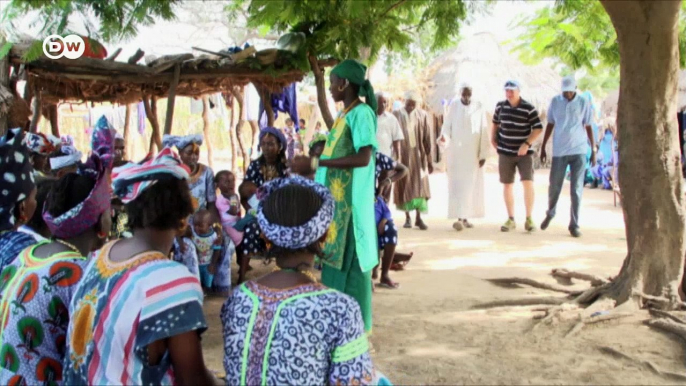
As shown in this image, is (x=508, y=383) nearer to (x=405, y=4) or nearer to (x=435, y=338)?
(x=435, y=338)

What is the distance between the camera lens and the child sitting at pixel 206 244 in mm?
6117

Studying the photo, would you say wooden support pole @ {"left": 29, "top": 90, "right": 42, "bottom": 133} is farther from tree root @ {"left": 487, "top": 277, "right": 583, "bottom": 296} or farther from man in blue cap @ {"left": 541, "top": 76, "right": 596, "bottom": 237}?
man in blue cap @ {"left": 541, "top": 76, "right": 596, "bottom": 237}

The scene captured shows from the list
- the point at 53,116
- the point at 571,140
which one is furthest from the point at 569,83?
the point at 53,116

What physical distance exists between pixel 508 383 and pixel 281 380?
7.80 feet

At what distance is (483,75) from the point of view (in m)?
24.2

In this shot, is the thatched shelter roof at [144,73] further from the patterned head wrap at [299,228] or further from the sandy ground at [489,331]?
the patterned head wrap at [299,228]

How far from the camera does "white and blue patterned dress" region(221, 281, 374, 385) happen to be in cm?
195

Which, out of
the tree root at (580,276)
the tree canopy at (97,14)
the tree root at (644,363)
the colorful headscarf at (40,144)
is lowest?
the tree root at (644,363)

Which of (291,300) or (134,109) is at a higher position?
(134,109)

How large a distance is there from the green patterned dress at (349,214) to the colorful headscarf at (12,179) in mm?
1913

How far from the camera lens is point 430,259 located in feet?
26.3

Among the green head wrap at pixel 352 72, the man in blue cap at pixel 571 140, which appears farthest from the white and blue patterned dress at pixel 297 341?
the man in blue cap at pixel 571 140

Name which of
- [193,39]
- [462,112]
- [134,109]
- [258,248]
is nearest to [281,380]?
[258,248]

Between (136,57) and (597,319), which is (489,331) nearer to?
(597,319)
